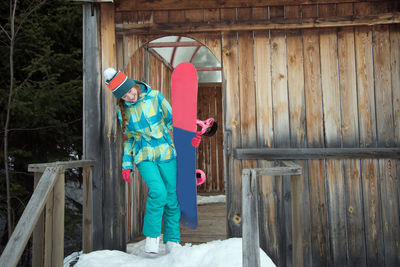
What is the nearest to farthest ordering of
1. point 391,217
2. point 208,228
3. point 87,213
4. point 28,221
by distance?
point 28,221
point 87,213
point 391,217
point 208,228

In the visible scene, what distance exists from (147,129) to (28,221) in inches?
45.7

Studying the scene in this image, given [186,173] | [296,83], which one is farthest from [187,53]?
[186,173]

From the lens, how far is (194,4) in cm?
320

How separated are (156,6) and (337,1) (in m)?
1.73

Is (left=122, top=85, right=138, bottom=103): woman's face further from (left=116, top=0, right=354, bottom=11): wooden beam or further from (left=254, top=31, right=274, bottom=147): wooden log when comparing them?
(left=254, top=31, right=274, bottom=147): wooden log

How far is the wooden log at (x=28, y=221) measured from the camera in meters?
1.75

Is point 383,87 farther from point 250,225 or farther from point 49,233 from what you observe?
point 49,233

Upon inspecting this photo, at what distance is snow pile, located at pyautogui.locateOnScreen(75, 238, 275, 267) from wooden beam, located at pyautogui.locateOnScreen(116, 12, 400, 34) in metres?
1.95

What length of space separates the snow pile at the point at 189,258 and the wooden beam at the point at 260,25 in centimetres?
195

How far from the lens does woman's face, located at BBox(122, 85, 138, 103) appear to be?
2691 millimetres

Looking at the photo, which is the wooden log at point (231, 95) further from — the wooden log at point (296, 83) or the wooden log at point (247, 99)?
the wooden log at point (296, 83)

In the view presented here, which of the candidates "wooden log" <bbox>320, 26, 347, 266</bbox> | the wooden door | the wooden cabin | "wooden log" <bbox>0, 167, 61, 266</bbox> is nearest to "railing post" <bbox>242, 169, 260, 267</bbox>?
"wooden log" <bbox>0, 167, 61, 266</bbox>

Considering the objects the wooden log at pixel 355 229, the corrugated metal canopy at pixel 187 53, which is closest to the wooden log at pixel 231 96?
the wooden log at pixel 355 229

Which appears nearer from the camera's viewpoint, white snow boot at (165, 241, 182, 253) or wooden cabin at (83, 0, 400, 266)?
white snow boot at (165, 241, 182, 253)
